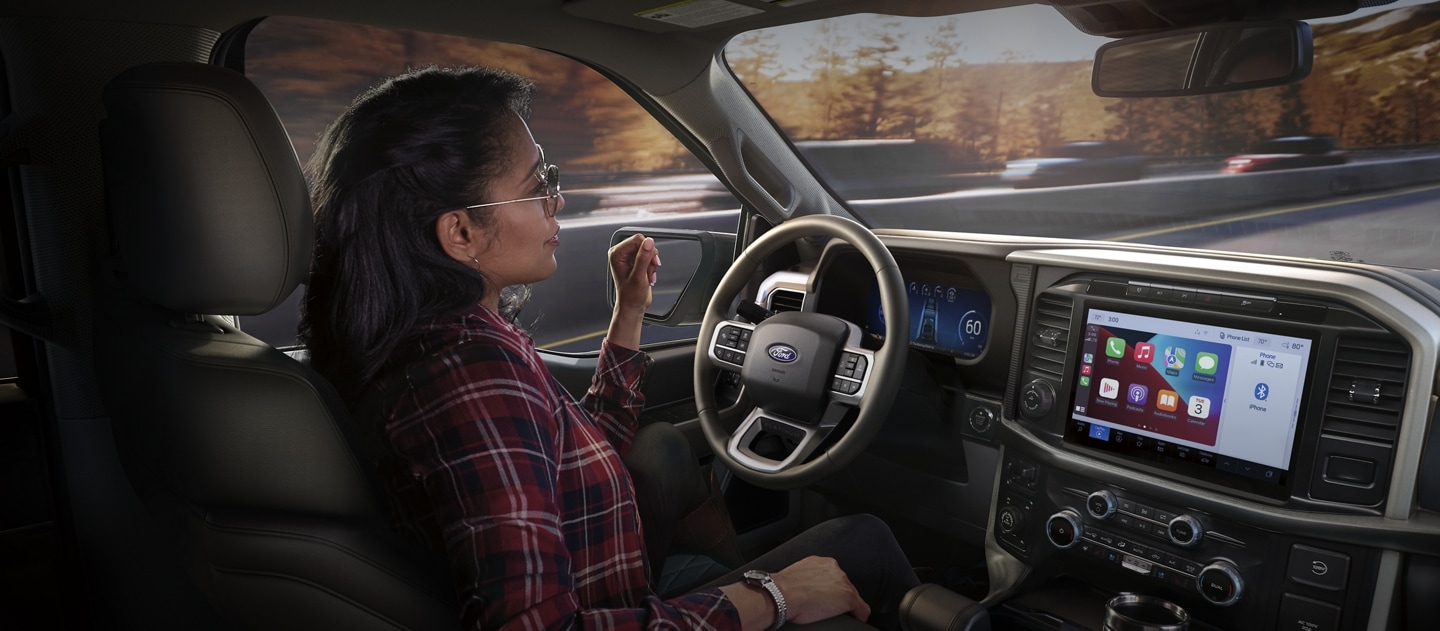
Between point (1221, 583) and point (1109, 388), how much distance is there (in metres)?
0.48

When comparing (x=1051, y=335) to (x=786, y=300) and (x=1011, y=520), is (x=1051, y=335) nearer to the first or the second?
(x=1011, y=520)

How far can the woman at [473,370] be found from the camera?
1.21 metres

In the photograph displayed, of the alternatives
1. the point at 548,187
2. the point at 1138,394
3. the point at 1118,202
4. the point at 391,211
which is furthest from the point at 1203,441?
the point at 1118,202

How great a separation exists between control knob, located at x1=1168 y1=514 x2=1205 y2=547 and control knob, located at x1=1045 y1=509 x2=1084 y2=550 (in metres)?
0.23

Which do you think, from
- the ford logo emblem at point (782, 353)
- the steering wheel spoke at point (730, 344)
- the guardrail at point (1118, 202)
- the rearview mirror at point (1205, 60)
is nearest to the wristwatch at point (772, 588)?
the ford logo emblem at point (782, 353)

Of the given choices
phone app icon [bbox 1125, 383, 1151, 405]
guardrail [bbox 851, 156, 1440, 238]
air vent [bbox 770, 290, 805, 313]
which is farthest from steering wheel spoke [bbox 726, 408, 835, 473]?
guardrail [bbox 851, 156, 1440, 238]

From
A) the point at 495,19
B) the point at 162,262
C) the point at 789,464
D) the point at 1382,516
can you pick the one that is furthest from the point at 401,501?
the point at 1382,516

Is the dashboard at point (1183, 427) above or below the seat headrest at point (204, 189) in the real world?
below

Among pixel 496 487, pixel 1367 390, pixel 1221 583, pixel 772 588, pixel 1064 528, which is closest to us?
pixel 496 487

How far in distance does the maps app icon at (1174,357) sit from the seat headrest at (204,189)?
1769 millimetres

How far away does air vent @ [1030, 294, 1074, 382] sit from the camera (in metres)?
2.17

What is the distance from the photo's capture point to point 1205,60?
198 centimetres

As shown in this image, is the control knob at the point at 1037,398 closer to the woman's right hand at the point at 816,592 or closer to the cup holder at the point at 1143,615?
the cup holder at the point at 1143,615

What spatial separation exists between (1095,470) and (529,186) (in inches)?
58.5
